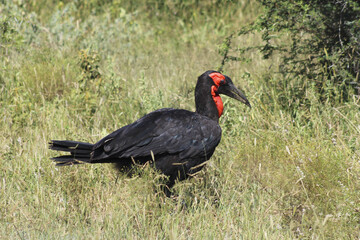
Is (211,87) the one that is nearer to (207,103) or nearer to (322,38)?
(207,103)

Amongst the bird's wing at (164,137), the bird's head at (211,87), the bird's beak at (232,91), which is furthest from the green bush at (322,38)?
the bird's wing at (164,137)

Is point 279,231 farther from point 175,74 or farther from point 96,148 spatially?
point 175,74

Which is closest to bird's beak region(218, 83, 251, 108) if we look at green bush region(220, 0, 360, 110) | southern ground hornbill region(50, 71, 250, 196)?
southern ground hornbill region(50, 71, 250, 196)

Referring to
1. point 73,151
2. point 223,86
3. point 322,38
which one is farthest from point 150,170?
point 322,38

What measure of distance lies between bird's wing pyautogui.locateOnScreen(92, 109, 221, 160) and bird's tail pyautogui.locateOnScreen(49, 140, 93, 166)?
0.09m

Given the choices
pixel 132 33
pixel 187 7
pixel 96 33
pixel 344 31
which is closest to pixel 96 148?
pixel 344 31

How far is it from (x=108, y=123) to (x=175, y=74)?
1.54 meters

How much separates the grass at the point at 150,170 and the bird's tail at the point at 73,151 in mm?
219

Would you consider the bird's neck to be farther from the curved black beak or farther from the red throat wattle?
the curved black beak

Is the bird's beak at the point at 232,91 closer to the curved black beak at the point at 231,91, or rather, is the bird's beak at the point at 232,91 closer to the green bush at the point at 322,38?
the curved black beak at the point at 231,91

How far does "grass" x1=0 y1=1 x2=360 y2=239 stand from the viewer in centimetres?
369

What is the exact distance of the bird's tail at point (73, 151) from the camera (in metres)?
4.15

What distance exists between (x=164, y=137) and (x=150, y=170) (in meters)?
0.43

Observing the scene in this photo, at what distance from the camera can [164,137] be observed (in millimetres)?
4242
